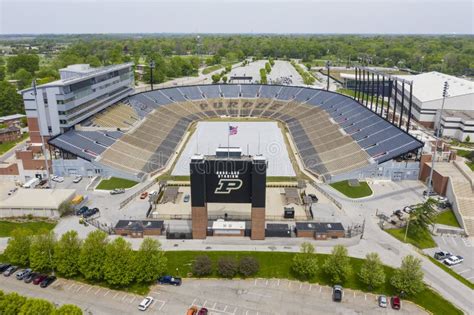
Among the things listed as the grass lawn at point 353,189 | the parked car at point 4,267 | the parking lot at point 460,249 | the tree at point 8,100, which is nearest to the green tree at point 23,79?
the tree at point 8,100

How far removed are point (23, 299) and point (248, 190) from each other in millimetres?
26906

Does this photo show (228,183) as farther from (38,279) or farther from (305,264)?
(38,279)

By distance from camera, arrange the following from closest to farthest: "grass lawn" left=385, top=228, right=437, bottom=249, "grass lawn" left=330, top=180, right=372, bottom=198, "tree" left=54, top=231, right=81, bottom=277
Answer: "tree" left=54, top=231, right=81, bottom=277 → "grass lawn" left=385, top=228, right=437, bottom=249 → "grass lawn" left=330, top=180, right=372, bottom=198

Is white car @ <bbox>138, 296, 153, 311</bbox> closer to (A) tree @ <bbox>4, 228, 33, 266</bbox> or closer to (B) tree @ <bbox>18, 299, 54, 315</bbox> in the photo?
(B) tree @ <bbox>18, 299, 54, 315</bbox>

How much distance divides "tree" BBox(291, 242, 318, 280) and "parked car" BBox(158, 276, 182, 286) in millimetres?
13177

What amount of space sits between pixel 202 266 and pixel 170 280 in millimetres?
3820

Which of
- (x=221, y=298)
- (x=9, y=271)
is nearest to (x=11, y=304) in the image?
(x=9, y=271)

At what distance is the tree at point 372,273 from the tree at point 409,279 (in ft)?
4.54

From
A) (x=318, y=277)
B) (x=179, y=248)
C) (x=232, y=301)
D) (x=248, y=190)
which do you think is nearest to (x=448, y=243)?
(x=318, y=277)

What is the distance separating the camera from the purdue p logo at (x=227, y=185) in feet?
155

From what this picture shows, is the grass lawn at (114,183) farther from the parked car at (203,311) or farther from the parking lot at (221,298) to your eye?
the parked car at (203,311)

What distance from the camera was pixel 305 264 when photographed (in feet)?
135

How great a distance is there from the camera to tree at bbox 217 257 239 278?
136 ft

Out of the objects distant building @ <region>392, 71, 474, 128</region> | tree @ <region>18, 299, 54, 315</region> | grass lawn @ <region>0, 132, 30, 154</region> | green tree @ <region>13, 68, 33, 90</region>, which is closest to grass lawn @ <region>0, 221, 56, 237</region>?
tree @ <region>18, 299, 54, 315</region>
